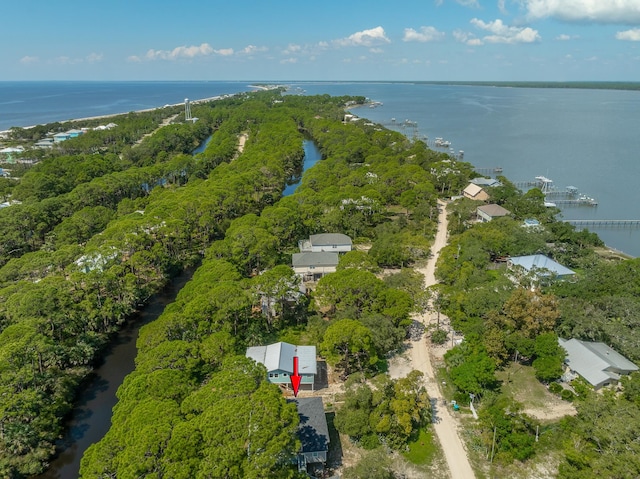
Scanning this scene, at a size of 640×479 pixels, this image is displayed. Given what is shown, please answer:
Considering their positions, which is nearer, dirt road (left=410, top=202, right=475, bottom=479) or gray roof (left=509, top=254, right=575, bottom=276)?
dirt road (left=410, top=202, right=475, bottom=479)

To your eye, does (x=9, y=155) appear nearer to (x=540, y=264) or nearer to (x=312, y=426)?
(x=312, y=426)

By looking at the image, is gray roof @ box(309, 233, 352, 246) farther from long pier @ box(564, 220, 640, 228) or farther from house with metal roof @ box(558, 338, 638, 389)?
long pier @ box(564, 220, 640, 228)

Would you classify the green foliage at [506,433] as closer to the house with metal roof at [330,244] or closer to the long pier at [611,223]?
the house with metal roof at [330,244]

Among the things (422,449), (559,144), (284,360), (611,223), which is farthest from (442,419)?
(559,144)

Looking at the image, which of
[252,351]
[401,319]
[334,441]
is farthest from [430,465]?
[252,351]

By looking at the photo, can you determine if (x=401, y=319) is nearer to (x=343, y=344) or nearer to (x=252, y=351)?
(x=343, y=344)

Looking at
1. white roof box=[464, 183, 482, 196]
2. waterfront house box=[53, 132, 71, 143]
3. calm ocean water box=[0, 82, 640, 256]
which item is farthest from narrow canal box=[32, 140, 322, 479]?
waterfront house box=[53, 132, 71, 143]
